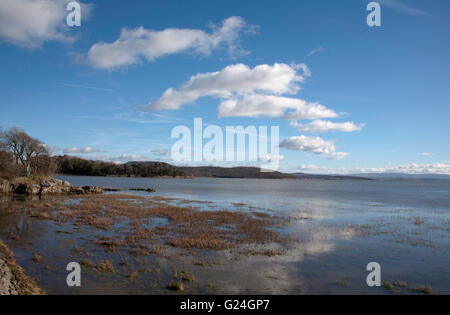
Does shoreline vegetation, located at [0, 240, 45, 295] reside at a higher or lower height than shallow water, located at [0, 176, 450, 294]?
higher

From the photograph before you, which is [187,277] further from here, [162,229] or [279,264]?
[162,229]

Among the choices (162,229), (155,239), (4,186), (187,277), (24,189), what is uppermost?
(4,186)

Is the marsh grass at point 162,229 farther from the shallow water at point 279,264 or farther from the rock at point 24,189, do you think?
the rock at point 24,189

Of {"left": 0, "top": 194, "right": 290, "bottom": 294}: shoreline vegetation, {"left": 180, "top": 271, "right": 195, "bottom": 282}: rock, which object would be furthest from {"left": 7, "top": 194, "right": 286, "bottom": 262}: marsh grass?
{"left": 180, "top": 271, "right": 195, "bottom": 282}: rock

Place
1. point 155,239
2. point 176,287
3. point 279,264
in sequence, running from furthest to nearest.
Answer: point 155,239 < point 279,264 < point 176,287

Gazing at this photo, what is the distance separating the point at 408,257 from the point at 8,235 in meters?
31.7

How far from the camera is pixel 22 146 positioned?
68.6m

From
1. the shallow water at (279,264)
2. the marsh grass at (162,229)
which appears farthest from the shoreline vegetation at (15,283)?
the marsh grass at (162,229)

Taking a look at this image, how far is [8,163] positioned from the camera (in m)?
60.4

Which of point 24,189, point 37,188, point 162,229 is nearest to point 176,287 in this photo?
point 162,229

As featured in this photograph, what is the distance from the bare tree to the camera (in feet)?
220

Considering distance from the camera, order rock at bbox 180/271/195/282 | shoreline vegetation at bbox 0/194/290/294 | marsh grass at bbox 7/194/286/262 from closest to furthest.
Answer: rock at bbox 180/271/195/282 → shoreline vegetation at bbox 0/194/290/294 → marsh grass at bbox 7/194/286/262

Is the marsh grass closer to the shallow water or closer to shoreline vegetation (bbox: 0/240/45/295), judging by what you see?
the shallow water
